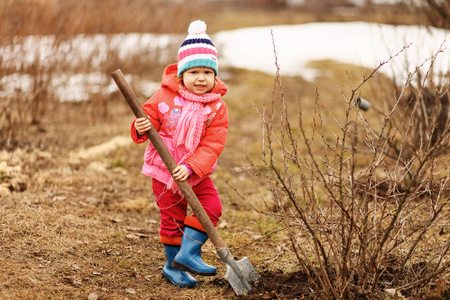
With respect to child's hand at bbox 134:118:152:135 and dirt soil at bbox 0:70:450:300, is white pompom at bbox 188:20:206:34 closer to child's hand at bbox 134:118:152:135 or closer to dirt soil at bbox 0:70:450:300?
child's hand at bbox 134:118:152:135

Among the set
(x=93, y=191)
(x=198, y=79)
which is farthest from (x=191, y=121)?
(x=93, y=191)

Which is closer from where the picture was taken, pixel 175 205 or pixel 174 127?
pixel 174 127

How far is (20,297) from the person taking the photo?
267 centimetres

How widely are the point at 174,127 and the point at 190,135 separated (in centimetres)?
13

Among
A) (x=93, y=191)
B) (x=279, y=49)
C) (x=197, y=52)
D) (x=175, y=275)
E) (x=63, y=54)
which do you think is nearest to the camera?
(x=197, y=52)

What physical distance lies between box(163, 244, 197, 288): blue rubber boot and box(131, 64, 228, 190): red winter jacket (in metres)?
0.45

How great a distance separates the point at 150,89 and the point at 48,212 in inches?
248

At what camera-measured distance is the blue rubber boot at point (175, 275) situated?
3.15 m

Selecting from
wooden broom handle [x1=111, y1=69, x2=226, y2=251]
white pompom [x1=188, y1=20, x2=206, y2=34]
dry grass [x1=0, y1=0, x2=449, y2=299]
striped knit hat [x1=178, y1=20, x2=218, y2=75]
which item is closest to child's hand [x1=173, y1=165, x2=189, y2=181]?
wooden broom handle [x1=111, y1=69, x2=226, y2=251]

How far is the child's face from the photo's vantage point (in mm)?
2986

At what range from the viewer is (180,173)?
285 cm

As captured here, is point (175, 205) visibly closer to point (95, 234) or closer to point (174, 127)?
point (174, 127)

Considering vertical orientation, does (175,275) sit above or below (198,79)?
below

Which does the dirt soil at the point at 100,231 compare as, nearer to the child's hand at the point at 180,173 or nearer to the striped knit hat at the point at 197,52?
the child's hand at the point at 180,173
